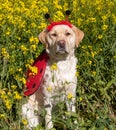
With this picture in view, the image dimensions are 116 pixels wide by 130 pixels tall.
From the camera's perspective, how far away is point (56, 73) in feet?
15.6

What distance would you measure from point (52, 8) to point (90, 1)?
0.53m

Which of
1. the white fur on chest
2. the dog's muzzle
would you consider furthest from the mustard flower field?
the dog's muzzle

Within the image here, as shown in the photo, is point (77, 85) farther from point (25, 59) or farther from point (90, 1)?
point (90, 1)

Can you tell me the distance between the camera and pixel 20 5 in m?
6.42

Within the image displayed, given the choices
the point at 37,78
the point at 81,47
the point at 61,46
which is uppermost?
the point at 61,46

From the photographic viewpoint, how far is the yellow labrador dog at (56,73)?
15.2 feet

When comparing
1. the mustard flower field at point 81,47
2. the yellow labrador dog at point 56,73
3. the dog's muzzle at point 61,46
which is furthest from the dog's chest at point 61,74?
the dog's muzzle at point 61,46

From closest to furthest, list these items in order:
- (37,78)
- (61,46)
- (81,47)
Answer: (61,46) < (37,78) < (81,47)

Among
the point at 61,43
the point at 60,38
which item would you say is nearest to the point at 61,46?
the point at 61,43

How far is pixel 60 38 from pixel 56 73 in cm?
36

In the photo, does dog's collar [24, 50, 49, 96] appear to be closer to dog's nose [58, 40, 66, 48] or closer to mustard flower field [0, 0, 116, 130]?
mustard flower field [0, 0, 116, 130]

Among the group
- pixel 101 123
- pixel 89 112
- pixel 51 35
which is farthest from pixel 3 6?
pixel 101 123

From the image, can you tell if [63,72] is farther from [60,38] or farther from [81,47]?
[81,47]

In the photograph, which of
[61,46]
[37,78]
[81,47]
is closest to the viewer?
[61,46]
